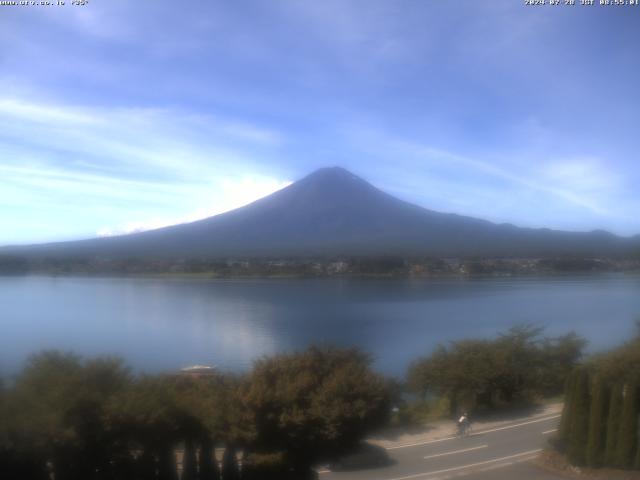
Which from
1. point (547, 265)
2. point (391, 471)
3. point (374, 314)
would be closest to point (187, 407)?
point (391, 471)

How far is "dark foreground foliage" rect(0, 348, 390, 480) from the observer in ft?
17.8

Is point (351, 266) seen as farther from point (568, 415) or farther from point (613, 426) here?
point (613, 426)

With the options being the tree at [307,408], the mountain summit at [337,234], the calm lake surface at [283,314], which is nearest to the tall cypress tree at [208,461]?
the tree at [307,408]

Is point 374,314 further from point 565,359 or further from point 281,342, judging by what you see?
point 565,359

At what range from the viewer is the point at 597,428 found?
765cm

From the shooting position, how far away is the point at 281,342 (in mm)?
16797

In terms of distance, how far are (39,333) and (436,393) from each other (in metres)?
9.22

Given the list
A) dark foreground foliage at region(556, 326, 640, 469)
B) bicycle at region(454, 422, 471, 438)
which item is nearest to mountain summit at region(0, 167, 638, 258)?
bicycle at region(454, 422, 471, 438)

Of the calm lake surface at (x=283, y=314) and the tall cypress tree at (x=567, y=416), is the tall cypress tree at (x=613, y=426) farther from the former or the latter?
the calm lake surface at (x=283, y=314)

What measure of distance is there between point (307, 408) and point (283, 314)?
1520 cm

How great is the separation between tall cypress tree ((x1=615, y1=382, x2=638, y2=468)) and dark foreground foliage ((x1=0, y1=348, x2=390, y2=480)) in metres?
2.90

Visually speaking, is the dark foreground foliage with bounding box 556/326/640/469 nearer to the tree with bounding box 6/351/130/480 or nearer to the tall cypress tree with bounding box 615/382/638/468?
the tall cypress tree with bounding box 615/382/638/468

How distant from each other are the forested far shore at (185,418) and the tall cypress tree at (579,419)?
2443mm

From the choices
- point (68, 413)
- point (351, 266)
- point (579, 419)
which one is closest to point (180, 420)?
point (68, 413)
